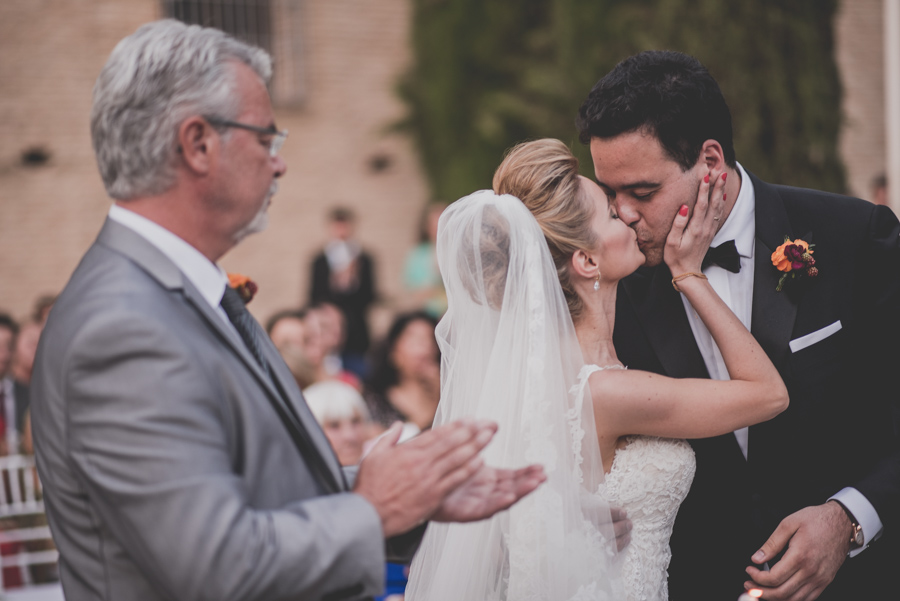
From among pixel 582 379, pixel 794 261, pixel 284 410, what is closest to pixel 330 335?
pixel 582 379

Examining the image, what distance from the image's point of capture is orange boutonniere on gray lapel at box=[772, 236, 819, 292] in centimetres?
257

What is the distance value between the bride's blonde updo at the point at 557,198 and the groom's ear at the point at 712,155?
15.1 inches

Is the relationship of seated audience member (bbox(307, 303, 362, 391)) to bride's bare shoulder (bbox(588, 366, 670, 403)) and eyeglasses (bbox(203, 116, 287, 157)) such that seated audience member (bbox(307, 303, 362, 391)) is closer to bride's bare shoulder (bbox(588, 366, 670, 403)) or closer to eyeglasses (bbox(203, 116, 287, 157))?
bride's bare shoulder (bbox(588, 366, 670, 403))

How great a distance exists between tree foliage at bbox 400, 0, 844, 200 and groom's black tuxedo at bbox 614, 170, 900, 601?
196 inches

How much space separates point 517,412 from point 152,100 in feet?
4.77

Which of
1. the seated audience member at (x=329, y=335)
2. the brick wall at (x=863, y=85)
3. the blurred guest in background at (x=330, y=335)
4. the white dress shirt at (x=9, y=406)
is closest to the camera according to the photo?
the white dress shirt at (x=9, y=406)

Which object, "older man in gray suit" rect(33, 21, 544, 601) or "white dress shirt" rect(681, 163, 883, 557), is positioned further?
"white dress shirt" rect(681, 163, 883, 557)

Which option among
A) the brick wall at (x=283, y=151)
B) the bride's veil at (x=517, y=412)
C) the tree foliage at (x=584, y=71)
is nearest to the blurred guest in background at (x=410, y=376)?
the tree foliage at (x=584, y=71)

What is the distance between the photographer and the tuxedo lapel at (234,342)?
161 centimetres

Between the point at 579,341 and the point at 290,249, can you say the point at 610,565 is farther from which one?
the point at 290,249

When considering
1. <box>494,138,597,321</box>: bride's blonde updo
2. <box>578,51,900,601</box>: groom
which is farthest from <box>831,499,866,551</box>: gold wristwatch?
<box>494,138,597,321</box>: bride's blonde updo

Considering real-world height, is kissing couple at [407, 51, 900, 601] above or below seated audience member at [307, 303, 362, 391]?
above

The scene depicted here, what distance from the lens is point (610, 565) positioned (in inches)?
99.3

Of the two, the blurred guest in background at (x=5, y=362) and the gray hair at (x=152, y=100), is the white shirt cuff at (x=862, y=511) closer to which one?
the gray hair at (x=152, y=100)
